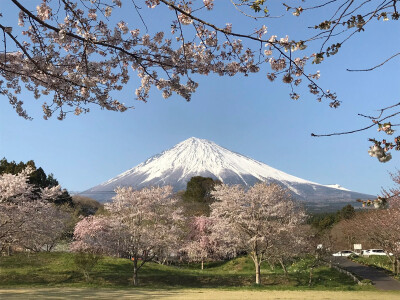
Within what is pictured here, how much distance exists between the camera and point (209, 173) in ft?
529

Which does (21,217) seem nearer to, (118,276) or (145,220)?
(118,276)

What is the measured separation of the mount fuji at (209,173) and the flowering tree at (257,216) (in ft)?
398

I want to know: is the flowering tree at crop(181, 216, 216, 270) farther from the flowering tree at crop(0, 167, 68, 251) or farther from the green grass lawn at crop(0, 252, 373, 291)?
the flowering tree at crop(0, 167, 68, 251)

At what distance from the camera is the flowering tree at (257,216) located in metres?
21.5

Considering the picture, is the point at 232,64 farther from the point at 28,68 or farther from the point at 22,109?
the point at 22,109

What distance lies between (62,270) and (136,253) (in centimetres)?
523

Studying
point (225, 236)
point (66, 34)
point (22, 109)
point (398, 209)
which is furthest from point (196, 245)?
point (66, 34)

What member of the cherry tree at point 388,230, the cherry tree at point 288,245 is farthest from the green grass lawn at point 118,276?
the cherry tree at point 388,230

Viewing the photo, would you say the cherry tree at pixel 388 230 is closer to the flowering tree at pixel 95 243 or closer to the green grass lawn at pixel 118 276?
the green grass lawn at pixel 118 276

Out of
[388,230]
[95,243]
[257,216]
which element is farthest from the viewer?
[388,230]

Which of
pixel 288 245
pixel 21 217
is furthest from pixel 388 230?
pixel 21 217

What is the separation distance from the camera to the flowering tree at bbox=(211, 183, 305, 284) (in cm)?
2153

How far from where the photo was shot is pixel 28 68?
7023 mm

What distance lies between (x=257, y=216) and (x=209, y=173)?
13951cm
